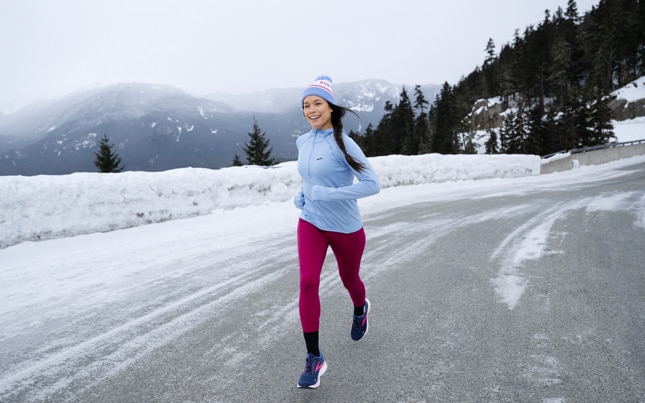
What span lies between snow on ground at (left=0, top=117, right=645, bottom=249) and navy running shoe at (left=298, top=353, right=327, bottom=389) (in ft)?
23.1

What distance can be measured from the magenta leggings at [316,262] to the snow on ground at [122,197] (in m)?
6.77

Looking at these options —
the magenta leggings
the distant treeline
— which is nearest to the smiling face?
the magenta leggings

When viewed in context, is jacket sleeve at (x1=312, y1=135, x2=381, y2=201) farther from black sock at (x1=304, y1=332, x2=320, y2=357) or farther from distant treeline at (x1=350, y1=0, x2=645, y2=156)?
distant treeline at (x1=350, y1=0, x2=645, y2=156)

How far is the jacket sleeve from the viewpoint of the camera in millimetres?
2311

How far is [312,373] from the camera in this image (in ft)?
7.32

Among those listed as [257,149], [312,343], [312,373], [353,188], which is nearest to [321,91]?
[353,188]

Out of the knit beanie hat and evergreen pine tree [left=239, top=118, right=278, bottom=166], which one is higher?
evergreen pine tree [left=239, top=118, right=278, bottom=166]

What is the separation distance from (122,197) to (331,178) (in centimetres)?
711

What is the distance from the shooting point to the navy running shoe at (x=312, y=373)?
2.20 m

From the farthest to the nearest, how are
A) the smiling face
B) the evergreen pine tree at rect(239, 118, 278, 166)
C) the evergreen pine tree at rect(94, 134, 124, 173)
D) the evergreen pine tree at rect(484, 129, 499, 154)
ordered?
1. the evergreen pine tree at rect(484, 129, 499, 154)
2. the evergreen pine tree at rect(239, 118, 278, 166)
3. the evergreen pine tree at rect(94, 134, 124, 173)
4. the smiling face

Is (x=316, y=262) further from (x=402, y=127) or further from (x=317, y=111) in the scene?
(x=402, y=127)

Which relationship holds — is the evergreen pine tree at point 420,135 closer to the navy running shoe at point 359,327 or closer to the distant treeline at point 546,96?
the distant treeline at point 546,96

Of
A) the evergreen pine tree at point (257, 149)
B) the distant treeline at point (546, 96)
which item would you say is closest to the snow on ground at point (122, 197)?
the evergreen pine tree at point (257, 149)

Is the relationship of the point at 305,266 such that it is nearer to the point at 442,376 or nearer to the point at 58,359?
the point at 442,376
